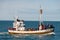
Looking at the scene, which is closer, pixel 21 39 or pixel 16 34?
pixel 21 39

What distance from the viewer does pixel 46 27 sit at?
84000 millimetres

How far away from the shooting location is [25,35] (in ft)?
267

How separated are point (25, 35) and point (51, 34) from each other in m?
7.90

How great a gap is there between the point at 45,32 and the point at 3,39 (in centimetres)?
1449

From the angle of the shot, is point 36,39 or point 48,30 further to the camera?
point 48,30

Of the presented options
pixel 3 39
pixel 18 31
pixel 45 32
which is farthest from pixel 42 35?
pixel 3 39

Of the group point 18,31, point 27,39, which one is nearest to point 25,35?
point 18,31

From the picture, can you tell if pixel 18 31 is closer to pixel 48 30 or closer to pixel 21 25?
pixel 21 25

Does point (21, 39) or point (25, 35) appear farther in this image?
point (25, 35)

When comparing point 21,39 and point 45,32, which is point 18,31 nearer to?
point 45,32

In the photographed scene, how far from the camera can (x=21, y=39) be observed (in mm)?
71938

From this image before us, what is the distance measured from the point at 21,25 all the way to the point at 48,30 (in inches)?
301

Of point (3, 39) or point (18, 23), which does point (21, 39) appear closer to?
point (3, 39)

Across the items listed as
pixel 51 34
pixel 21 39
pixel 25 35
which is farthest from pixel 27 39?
pixel 51 34
